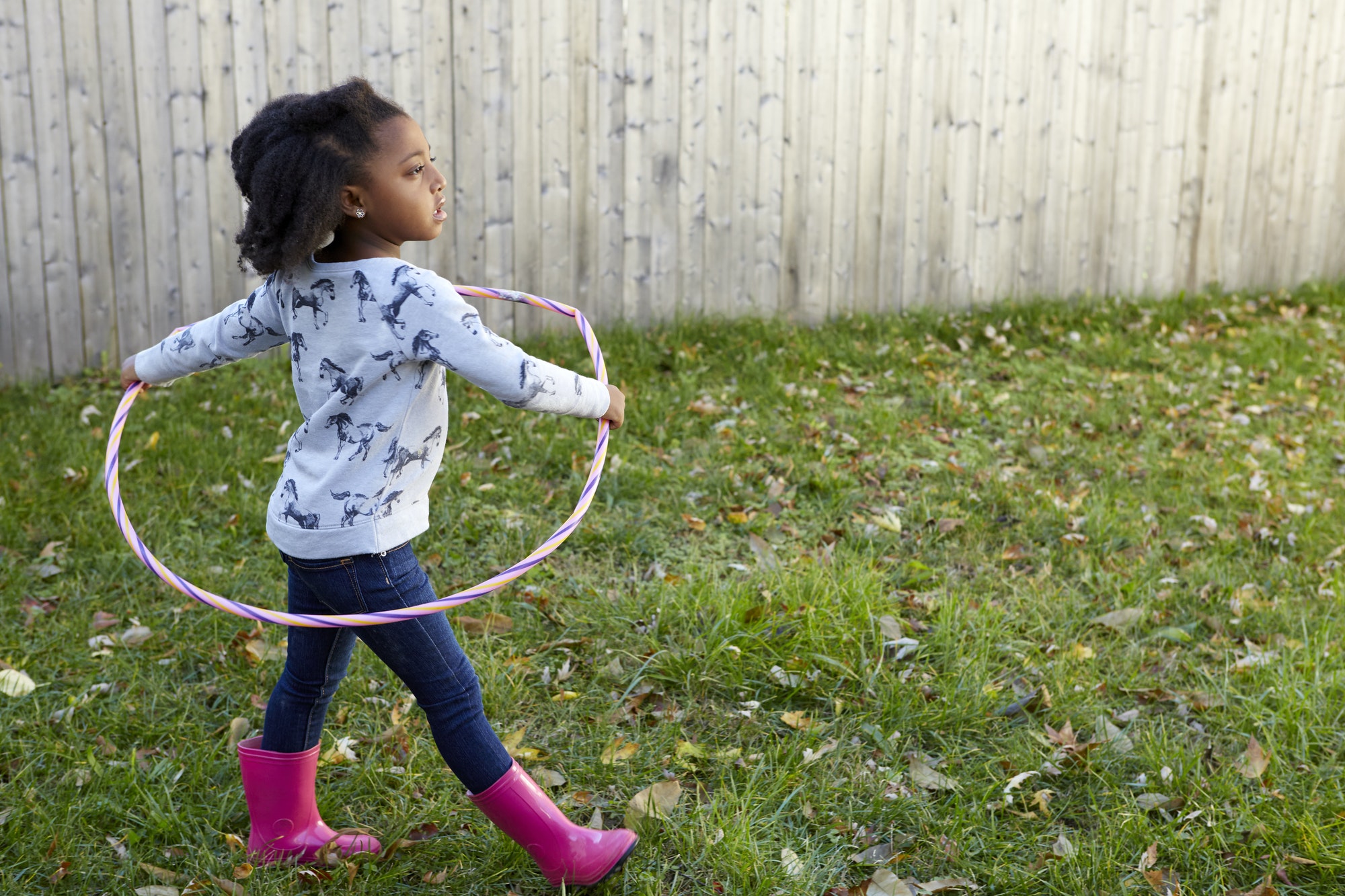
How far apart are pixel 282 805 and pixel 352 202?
4.12 ft

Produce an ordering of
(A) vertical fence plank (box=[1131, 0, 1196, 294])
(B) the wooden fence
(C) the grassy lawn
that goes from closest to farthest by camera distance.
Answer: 1. (C) the grassy lawn
2. (B) the wooden fence
3. (A) vertical fence plank (box=[1131, 0, 1196, 294])

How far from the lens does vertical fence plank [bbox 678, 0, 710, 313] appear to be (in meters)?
5.95

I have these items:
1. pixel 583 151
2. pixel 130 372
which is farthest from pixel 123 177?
pixel 130 372

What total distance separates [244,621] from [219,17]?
10.6ft

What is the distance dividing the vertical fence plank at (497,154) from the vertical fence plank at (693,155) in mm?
926

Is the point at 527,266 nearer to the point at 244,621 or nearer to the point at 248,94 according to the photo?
the point at 248,94

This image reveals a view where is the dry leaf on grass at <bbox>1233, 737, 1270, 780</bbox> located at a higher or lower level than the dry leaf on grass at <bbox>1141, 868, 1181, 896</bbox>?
higher

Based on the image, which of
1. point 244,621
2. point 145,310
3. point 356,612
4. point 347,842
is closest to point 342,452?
point 356,612

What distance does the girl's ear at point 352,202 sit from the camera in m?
1.91

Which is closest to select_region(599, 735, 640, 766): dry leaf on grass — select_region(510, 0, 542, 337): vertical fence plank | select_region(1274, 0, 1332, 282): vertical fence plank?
select_region(510, 0, 542, 337): vertical fence plank

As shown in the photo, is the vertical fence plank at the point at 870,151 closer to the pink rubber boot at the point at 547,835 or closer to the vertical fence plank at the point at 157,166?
the vertical fence plank at the point at 157,166

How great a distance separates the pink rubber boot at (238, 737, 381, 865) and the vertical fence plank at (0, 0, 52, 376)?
372 cm

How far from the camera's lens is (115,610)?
3416 millimetres

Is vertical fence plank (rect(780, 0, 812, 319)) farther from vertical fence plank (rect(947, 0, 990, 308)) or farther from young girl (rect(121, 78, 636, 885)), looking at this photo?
young girl (rect(121, 78, 636, 885))
